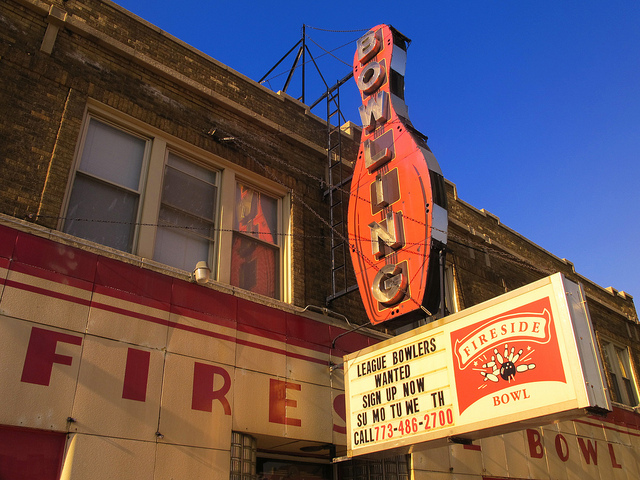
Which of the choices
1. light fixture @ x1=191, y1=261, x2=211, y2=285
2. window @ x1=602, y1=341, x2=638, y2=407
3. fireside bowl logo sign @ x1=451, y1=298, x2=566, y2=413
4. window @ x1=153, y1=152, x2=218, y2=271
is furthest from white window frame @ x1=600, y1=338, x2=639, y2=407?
light fixture @ x1=191, y1=261, x2=211, y2=285

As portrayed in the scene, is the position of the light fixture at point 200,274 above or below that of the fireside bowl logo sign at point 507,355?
above

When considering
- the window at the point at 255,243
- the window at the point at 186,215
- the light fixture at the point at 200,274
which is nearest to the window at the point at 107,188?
the window at the point at 186,215

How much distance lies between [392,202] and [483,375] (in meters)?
3.49

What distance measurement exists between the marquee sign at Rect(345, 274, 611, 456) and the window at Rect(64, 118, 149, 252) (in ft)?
12.8

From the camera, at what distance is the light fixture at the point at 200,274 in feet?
26.4

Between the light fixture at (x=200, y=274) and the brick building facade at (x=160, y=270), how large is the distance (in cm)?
18

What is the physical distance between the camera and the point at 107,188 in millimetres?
8383

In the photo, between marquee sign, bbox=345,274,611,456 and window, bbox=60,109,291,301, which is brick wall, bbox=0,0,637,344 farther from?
marquee sign, bbox=345,274,611,456

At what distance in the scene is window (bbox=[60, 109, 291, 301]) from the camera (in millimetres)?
8195

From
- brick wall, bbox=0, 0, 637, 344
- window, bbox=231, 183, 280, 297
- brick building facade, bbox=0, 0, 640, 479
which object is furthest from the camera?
window, bbox=231, 183, 280, 297

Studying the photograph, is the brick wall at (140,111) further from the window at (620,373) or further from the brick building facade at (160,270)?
the window at (620,373)

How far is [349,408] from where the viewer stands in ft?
26.0

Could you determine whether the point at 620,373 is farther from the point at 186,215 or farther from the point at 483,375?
the point at 186,215

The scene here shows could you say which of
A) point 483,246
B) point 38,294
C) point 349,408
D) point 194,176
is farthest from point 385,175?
point 483,246
